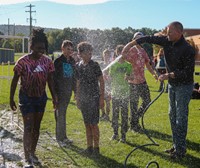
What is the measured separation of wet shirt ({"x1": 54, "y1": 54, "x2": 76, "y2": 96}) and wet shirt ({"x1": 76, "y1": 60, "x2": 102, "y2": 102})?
0.70 metres

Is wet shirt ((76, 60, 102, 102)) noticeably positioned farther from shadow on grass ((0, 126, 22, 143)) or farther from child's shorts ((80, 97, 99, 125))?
shadow on grass ((0, 126, 22, 143))

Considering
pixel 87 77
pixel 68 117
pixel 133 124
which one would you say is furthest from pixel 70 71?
pixel 68 117

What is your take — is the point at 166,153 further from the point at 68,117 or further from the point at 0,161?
the point at 68,117

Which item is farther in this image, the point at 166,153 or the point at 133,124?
the point at 133,124

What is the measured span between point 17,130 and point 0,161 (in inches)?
85.9

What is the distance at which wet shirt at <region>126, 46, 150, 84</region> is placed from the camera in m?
7.80

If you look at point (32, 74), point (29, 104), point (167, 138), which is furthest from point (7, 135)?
point (167, 138)

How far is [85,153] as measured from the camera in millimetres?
6336

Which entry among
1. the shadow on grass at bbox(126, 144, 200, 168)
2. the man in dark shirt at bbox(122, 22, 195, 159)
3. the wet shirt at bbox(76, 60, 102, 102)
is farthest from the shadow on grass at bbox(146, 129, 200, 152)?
the wet shirt at bbox(76, 60, 102, 102)

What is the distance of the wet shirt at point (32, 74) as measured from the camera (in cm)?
544

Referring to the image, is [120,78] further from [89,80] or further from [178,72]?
[178,72]

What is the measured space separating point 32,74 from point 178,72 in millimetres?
2065

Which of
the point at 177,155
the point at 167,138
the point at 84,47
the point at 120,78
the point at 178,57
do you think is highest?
the point at 84,47

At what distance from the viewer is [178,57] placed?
5.76m
